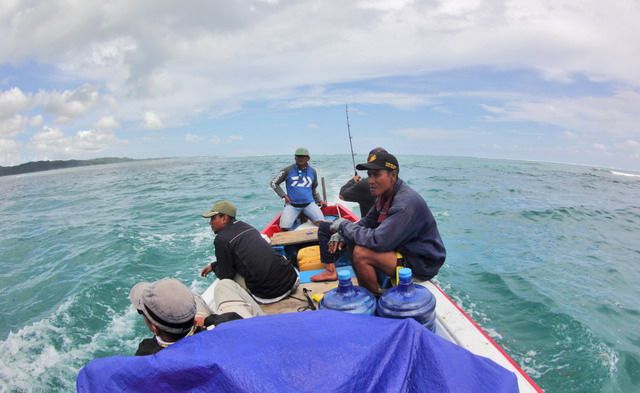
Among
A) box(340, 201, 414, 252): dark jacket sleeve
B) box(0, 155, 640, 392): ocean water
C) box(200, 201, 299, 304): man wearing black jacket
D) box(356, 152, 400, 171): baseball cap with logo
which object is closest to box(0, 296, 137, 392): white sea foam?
box(0, 155, 640, 392): ocean water

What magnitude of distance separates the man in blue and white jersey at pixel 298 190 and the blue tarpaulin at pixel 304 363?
5754mm

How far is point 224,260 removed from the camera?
152 inches

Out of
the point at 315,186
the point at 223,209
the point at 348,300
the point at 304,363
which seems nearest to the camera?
the point at 304,363

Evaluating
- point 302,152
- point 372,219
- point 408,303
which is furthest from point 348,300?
point 302,152

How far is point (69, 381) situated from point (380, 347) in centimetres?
477

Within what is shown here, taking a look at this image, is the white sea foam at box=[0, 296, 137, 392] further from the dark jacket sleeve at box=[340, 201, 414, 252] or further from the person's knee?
the dark jacket sleeve at box=[340, 201, 414, 252]

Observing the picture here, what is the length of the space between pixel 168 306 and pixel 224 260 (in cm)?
183

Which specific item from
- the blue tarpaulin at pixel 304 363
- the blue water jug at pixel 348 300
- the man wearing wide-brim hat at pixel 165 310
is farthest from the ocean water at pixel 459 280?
the man wearing wide-brim hat at pixel 165 310

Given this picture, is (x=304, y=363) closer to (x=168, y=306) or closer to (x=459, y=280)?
(x=168, y=306)

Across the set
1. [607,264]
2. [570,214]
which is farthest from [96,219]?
[570,214]

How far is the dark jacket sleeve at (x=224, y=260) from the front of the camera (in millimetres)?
3793

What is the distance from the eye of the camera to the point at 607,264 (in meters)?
9.11

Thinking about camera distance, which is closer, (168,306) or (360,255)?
(168,306)

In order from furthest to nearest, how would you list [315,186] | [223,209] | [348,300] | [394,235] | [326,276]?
[315,186]
[326,276]
[223,209]
[394,235]
[348,300]
